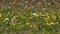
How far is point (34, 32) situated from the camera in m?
5.44

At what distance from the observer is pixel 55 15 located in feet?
21.3

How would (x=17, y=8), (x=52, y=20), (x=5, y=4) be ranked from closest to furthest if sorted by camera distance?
(x=52, y=20)
(x=17, y=8)
(x=5, y=4)

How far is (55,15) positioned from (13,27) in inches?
→ 58.2

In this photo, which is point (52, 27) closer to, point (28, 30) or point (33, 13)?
point (28, 30)

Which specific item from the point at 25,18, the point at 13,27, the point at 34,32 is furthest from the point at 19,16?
the point at 34,32

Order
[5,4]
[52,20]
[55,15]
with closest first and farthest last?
[52,20], [55,15], [5,4]

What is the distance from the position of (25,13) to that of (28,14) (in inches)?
6.8

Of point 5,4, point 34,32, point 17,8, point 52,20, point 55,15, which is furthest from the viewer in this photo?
point 5,4

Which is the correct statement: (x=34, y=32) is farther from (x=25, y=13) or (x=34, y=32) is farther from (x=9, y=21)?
(x=25, y=13)

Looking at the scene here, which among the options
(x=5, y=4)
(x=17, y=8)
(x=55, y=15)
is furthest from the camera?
(x=5, y=4)

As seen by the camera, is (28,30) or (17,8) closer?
(28,30)

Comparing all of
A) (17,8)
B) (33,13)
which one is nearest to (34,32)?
(33,13)

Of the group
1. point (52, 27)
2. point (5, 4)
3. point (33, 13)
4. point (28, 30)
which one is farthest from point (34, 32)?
point (5, 4)

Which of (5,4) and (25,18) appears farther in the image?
(5,4)
